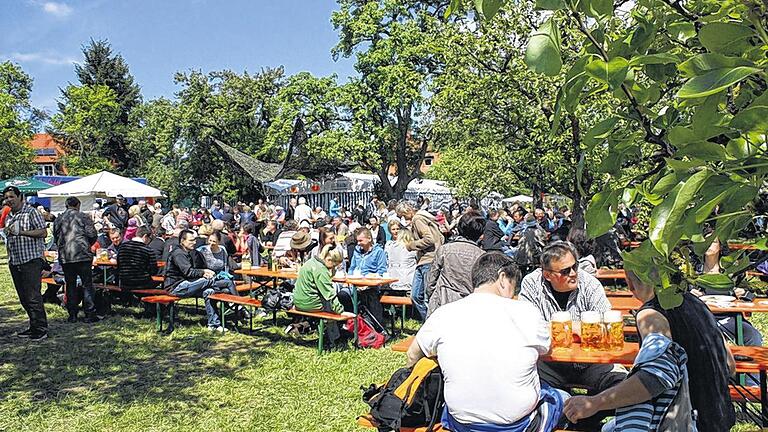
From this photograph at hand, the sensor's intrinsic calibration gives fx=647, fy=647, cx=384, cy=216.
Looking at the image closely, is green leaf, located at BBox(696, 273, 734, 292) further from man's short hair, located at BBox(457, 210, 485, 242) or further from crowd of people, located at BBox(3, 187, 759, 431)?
man's short hair, located at BBox(457, 210, 485, 242)

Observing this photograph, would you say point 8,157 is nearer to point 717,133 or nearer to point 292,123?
point 292,123

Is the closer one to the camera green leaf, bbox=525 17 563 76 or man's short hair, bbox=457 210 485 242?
green leaf, bbox=525 17 563 76

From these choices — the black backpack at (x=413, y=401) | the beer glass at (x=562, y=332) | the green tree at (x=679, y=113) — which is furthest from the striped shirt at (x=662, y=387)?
the green tree at (x=679, y=113)

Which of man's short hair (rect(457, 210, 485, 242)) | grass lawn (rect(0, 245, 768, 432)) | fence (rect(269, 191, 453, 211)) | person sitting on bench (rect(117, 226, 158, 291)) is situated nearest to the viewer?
grass lawn (rect(0, 245, 768, 432))

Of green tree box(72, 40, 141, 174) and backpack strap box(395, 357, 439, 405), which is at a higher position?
green tree box(72, 40, 141, 174)

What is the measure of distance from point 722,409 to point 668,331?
0.42 metres

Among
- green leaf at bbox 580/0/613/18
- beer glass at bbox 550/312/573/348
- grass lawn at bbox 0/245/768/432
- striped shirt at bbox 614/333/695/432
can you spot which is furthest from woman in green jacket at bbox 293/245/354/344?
green leaf at bbox 580/0/613/18

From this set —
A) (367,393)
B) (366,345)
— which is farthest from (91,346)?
(367,393)

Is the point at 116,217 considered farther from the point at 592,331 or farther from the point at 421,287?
the point at 592,331

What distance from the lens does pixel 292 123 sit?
3366 cm

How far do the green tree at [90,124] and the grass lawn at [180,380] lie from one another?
141 ft

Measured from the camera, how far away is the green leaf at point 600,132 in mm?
1094

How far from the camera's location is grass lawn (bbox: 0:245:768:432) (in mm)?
5395

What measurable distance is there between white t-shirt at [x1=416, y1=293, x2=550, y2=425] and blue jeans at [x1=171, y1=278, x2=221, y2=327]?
19.4 feet
